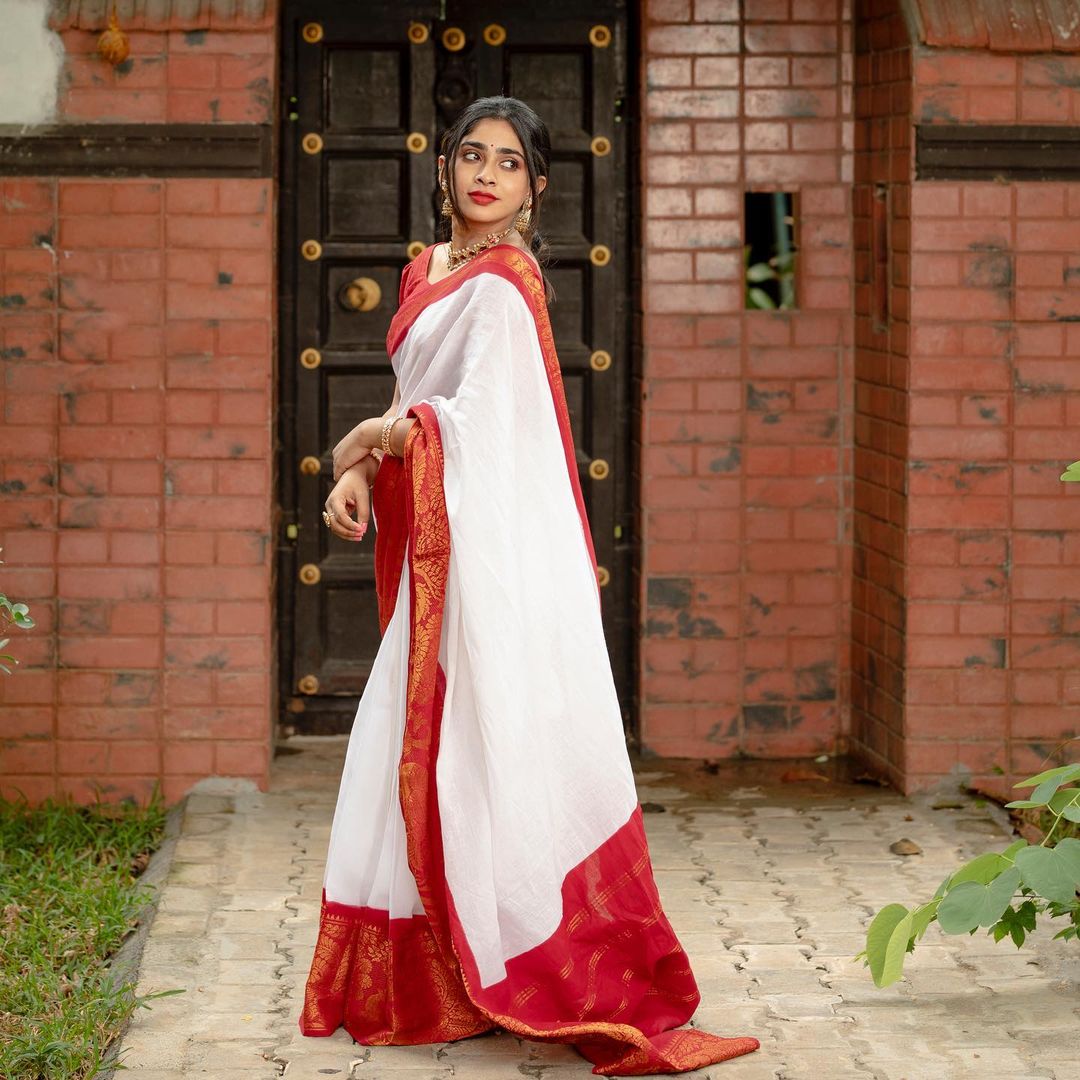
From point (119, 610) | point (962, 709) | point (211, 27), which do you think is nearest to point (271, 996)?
point (119, 610)

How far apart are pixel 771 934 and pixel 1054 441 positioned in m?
2.09

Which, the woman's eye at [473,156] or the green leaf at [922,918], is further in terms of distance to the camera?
the woman's eye at [473,156]

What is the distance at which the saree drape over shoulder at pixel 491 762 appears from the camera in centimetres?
391

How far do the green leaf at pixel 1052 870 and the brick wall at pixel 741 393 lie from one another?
266 centimetres

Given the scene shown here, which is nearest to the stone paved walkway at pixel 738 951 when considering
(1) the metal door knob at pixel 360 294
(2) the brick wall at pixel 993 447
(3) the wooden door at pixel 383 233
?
(2) the brick wall at pixel 993 447

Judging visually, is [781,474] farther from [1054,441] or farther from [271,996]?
[271,996]

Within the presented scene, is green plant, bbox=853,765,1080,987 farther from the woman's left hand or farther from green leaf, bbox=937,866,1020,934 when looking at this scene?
the woman's left hand

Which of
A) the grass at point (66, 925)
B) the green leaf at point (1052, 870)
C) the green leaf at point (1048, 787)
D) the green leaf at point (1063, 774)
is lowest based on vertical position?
the grass at point (66, 925)

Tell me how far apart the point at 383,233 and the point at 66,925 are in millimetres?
2703

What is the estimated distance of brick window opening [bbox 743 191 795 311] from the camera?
21.7 ft

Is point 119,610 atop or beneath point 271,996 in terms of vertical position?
atop

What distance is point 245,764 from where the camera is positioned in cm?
604

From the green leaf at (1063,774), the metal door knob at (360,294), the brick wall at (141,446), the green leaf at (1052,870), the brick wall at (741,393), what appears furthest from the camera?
the metal door knob at (360,294)

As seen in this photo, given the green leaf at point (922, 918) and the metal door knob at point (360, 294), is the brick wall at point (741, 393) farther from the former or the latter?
the green leaf at point (922, 918)
